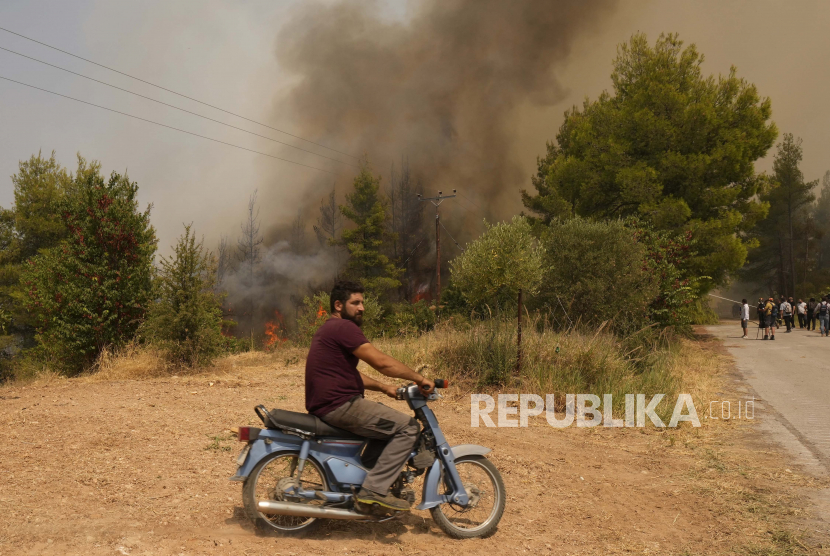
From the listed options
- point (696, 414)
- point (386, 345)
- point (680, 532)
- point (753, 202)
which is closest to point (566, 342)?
point (696, 414)

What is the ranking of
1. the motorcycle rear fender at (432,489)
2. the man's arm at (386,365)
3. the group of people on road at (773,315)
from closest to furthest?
the man's arm at (386,365) < the motorcycle rear fender at (432,489) < the group of people on road at (773,315)

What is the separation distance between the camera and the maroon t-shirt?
4121mm

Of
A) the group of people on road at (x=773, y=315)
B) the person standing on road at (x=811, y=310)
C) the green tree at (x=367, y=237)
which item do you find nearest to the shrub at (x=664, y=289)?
the group of people on road at (x=773, y=315)

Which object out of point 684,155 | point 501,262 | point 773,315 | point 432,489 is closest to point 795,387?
point 501,262

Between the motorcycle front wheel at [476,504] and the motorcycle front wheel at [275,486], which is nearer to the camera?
the motorcycle front wheel at [275,486]

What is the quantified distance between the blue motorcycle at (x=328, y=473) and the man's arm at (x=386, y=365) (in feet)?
0.34

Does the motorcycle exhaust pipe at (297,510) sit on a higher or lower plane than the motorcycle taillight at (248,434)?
lower

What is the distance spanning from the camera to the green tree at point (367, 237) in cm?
4809

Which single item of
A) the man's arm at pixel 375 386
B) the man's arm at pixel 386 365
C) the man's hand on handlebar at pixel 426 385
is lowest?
the man's arm at pixel 375 386

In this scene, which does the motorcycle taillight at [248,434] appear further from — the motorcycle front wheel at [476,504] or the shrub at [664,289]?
the shrub at [664,289]

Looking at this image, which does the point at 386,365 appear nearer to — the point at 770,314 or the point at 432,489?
the point at 432,489

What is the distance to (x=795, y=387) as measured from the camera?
476 inches

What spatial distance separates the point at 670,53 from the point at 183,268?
24.0m

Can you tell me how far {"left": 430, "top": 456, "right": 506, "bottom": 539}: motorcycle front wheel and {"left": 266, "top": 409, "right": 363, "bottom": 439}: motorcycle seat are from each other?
94cm
